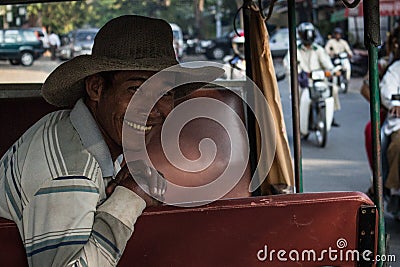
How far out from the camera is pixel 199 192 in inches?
146

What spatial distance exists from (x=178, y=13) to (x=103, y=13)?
5.33 meters

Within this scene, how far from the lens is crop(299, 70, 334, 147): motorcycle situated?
11352mm

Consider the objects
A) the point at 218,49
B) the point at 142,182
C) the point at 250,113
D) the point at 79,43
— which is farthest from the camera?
the point at 218,49

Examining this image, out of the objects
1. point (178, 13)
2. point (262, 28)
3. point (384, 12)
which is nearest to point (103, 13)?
point (178, 13)

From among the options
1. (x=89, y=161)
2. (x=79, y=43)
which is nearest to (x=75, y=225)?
(x=89, y=161)

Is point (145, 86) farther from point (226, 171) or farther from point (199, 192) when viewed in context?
point (226, 171)

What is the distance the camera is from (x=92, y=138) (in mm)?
2314

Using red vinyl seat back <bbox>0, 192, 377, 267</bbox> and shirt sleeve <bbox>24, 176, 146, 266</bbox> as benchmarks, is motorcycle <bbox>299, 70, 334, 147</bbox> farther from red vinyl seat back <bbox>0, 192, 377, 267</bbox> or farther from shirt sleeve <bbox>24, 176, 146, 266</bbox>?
shirt sleeve <bbox>24, 176, 146, 266</bbox>

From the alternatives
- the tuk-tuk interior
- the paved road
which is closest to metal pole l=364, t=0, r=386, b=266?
the tuk-tuk interior

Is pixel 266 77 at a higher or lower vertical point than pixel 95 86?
lower

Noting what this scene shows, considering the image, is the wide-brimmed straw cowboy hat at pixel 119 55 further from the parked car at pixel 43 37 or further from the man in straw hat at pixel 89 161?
the parked car at pixel 43 37

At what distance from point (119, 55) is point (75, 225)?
0.57 m

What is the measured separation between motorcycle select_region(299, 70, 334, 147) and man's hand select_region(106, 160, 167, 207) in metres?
9.00

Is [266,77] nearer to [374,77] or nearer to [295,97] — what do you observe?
[295,97]
